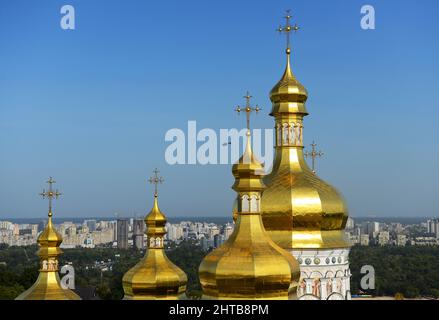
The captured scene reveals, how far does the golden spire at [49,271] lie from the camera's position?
38.9 feet

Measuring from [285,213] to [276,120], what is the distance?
7.02 feet

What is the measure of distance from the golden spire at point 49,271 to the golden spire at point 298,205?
12.3 ft

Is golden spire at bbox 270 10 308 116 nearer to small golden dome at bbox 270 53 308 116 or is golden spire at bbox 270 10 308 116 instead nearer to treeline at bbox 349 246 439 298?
small golden dome at bbox 270 53 308 116

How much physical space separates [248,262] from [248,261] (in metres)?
0.02

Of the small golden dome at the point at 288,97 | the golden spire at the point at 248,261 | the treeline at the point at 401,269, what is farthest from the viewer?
the treeline at the point at 401,269

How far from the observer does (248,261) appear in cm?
895

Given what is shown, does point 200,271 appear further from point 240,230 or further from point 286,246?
point 286,246

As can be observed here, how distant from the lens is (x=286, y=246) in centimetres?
1166

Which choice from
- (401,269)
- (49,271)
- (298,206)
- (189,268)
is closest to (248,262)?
(298,206)

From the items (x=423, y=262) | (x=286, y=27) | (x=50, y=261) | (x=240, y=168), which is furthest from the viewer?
(x=423, y=262)

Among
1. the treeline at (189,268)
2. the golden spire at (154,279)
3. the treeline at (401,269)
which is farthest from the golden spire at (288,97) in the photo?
the treeline at (401,269)

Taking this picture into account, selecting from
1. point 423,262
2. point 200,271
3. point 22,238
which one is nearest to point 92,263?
point 22,238

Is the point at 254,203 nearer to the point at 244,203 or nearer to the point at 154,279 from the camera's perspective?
the point at 244,203

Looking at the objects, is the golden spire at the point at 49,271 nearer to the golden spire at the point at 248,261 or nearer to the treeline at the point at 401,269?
the golden spire at the point at 248,261
